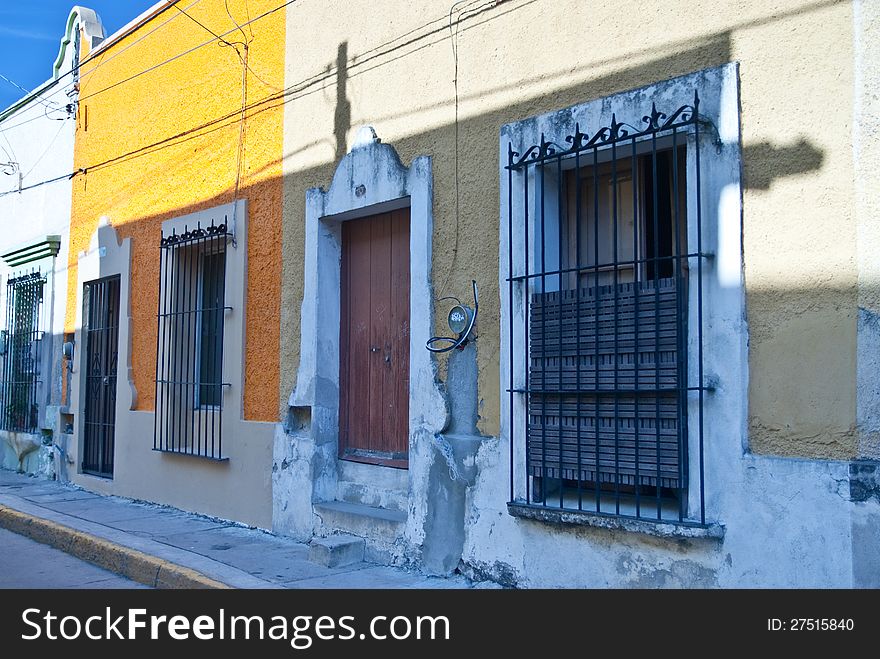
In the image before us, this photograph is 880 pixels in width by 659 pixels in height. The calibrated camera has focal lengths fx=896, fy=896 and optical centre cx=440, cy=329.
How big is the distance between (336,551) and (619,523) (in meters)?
2.15

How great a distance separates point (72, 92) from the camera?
35.4 ft

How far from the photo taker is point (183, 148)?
28.0 feet

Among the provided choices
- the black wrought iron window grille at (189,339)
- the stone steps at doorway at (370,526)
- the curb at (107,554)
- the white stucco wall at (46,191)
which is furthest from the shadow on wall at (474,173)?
the white stucco wall at (46,191)

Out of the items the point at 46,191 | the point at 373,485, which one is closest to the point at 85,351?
the point at 46,191

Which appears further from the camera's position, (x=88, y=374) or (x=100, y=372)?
(x=88, y=374)

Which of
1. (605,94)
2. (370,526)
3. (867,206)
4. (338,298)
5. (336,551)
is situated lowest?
(336,551)

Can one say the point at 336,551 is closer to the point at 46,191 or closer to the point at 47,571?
the point at 47,571

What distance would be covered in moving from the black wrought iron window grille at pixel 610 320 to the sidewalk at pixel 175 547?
1124mm

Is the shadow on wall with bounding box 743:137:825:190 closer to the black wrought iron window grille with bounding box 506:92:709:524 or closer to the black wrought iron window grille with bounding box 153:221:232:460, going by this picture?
the black wrought iron window grille with bounding box 506:92:709:524

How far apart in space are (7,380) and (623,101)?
10.0 metres

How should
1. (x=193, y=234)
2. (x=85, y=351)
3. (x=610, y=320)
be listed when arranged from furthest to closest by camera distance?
(x=85, y=351) → (x=193, y=234) → (x=610, y=320)

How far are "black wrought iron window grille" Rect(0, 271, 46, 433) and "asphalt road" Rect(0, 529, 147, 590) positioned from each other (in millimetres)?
4228

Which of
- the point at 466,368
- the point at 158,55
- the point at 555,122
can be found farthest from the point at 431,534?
the point at 158,55
